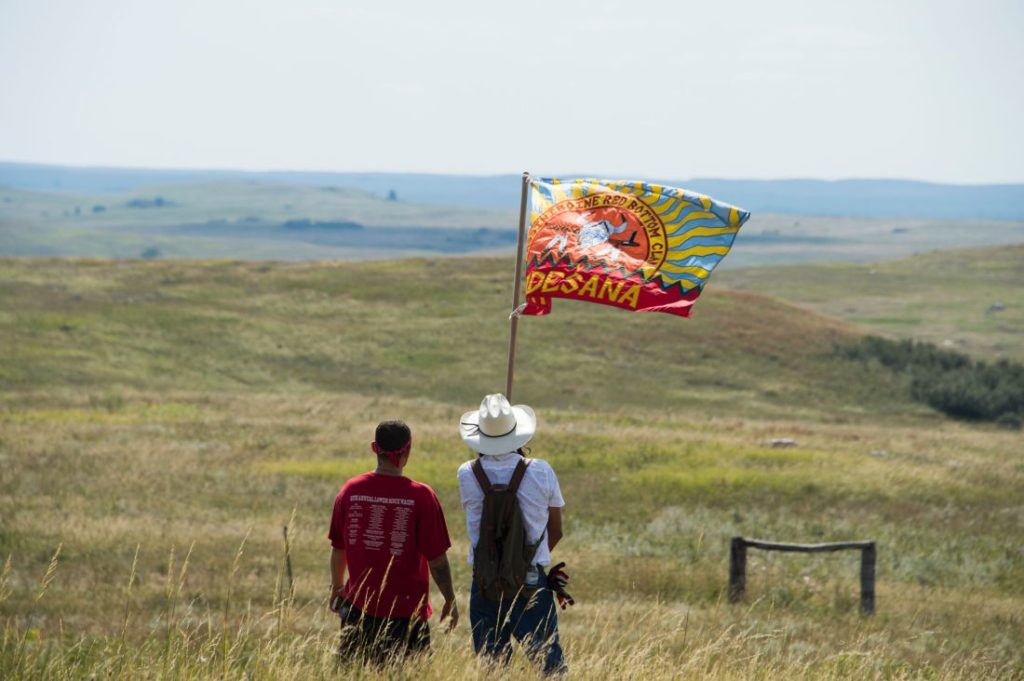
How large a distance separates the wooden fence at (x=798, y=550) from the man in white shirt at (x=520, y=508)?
766 centimetres

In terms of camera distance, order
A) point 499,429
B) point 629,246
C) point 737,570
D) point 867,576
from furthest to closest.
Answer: point 737,570 → point 867,576 → point 629,246 → point 499,429

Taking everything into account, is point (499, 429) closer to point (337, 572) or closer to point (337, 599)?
point (337, 572)

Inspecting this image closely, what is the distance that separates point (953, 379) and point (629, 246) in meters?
49.5

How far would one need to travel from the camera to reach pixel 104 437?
30062 millimetres

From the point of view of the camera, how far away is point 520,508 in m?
7.74

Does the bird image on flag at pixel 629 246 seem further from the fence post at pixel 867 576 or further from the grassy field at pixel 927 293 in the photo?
the grassy field at pixel 927 293

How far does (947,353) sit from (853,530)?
44.3 metres

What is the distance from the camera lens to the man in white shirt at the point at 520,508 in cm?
779

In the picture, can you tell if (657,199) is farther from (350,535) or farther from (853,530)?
(853,530)

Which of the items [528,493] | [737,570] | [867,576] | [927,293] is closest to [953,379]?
[867,576]

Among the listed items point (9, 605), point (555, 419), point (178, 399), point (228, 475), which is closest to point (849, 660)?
point (9, 605)

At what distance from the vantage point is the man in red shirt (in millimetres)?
7332

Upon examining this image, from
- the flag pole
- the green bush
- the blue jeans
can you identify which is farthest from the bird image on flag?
the green bush

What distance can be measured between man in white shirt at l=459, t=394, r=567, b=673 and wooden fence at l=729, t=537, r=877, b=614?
7.66m
